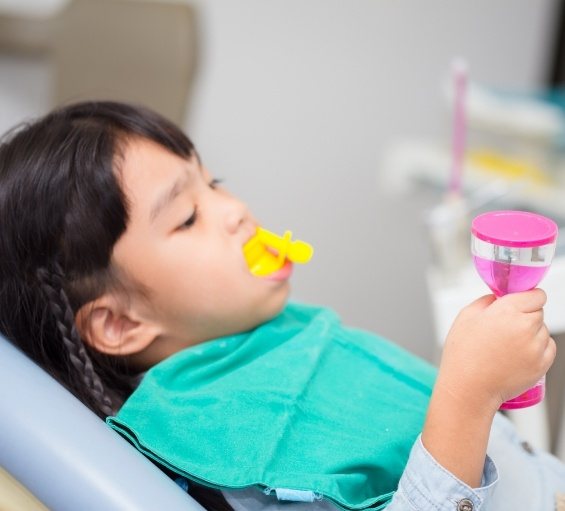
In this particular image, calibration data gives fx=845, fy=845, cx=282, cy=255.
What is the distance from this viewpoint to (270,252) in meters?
0.94

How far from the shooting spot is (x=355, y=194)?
2.29 m

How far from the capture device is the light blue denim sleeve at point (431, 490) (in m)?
0.68

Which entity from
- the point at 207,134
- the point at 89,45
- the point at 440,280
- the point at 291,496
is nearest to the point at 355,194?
the point at 207,134

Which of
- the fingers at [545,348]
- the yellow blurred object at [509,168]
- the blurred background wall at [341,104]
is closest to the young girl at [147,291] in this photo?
the fingers at [545,348]

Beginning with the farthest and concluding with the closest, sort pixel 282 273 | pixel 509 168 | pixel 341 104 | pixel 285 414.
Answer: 1. pixel 341 104
2. pixel 509 168
3. pixel 282 273
4. pixel 285 414

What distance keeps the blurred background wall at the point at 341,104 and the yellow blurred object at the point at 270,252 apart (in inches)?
45.9

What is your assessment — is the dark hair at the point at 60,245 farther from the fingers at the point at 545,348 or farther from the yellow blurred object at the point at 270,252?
the fingers at the point at 545,348

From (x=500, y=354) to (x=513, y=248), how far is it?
0.09 meters

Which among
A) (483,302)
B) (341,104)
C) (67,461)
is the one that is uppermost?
(483,302)

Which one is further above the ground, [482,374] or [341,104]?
[482,374]

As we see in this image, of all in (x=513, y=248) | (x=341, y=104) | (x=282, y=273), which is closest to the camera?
(x=513, y=248)

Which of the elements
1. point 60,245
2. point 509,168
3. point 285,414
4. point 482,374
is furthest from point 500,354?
point 509,168

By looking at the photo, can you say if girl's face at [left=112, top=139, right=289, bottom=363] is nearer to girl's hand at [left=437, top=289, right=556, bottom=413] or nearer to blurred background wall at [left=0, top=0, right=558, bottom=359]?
girl's hand at [left=437, top=289, right=556, bottom=413]

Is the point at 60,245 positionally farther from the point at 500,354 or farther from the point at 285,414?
the point at 500,354
